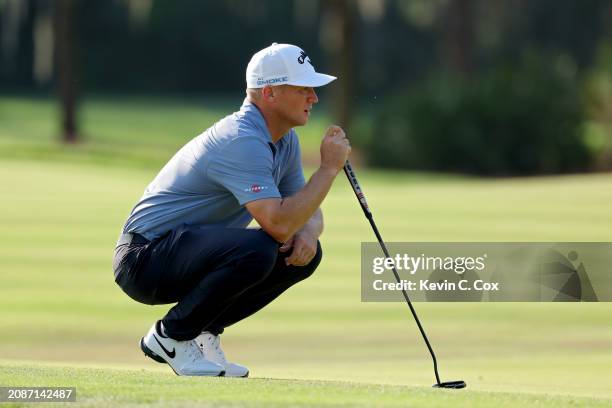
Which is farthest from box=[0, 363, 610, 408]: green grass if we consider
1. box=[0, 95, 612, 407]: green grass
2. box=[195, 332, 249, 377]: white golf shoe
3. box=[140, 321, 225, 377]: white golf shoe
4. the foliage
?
the foliage

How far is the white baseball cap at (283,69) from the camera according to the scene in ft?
19.4

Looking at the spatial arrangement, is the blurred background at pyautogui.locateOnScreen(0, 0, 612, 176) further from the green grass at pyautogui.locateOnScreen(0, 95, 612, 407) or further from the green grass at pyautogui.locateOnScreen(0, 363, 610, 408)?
the green grass at pyautogui.locateOnScreen(0, 363, 610, 408)

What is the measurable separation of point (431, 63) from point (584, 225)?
126ft

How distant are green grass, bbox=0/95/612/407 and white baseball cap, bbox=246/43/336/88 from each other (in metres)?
1.21

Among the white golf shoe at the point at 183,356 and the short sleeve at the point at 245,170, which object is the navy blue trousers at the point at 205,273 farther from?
the short sleeve at the point at 245,170

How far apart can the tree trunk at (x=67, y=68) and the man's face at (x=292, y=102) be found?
22767 millimetres


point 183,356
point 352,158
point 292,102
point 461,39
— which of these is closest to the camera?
point 292,102

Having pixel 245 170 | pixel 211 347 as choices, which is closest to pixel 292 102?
pixel 245 170

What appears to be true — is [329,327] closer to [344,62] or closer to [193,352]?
A: [193,352]

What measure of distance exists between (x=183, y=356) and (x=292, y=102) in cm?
115

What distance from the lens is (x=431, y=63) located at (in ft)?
174

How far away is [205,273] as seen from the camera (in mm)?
5973

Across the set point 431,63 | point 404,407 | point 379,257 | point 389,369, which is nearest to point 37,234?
point 379,257

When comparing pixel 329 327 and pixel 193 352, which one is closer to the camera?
pixel 193 352
